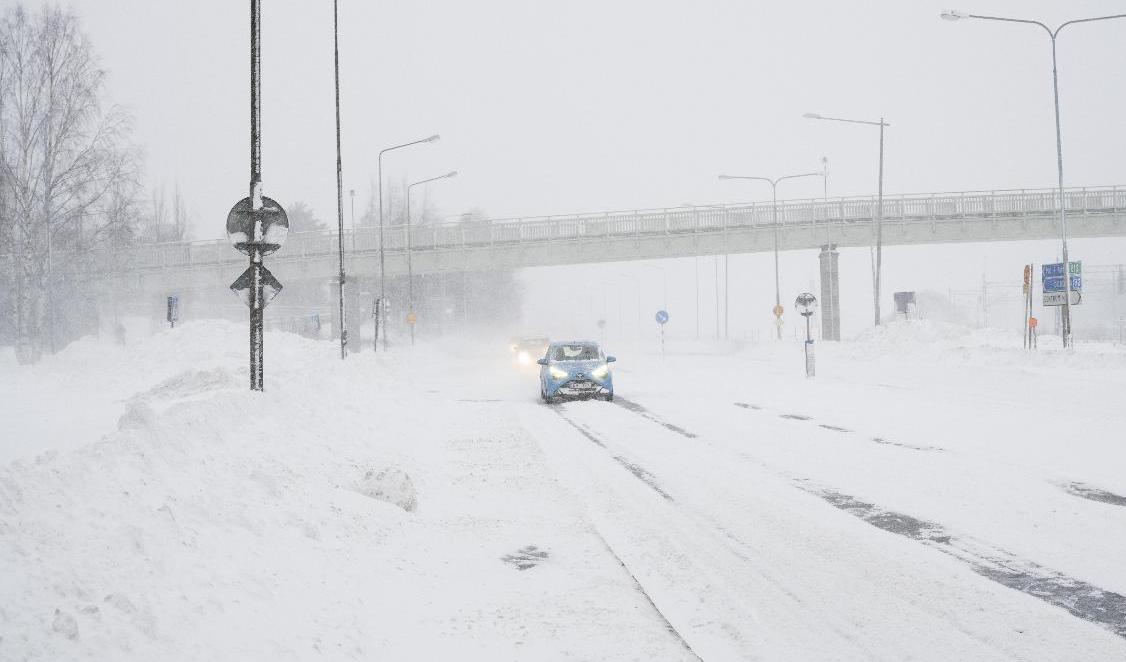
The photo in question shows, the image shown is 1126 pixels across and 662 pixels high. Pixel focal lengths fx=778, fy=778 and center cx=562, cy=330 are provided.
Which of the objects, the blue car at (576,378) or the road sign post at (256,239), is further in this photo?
the blue car at (576,378)

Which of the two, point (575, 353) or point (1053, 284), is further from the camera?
point (1053, 284)

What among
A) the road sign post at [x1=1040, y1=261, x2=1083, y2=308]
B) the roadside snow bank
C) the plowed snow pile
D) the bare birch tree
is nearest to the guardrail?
the roadside snow bank

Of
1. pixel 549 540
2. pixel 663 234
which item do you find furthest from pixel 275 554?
pixel 663 234

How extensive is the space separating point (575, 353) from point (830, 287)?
30975mm

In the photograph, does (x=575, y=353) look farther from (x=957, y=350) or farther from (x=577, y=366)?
(x=957, y=350)

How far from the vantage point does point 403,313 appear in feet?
245

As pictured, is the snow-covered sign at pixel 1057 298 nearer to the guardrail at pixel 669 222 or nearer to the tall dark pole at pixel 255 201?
the guardrail at pixel 669 222

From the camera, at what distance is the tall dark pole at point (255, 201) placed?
1098 centimetres

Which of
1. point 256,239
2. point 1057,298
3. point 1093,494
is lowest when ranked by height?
point 1093,494

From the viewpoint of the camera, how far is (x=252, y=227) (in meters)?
11.0

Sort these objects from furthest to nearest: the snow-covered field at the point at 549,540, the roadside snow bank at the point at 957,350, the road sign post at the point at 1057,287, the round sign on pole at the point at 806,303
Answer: the round sign on pole at the point at 806,303, the road sign post at the point at 1057,287, the roadside snow bank at the point at 957,350, the snow-covered field at the point at 549,540

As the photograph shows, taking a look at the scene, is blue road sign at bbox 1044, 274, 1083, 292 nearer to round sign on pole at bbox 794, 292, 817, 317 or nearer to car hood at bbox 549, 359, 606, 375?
round sign on pole at bbox 794, 292, 817, 317

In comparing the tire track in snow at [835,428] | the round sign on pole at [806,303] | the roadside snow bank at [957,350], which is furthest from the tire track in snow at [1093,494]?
the round sign on pole at [806,303]

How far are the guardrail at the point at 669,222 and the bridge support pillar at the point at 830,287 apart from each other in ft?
6.33
